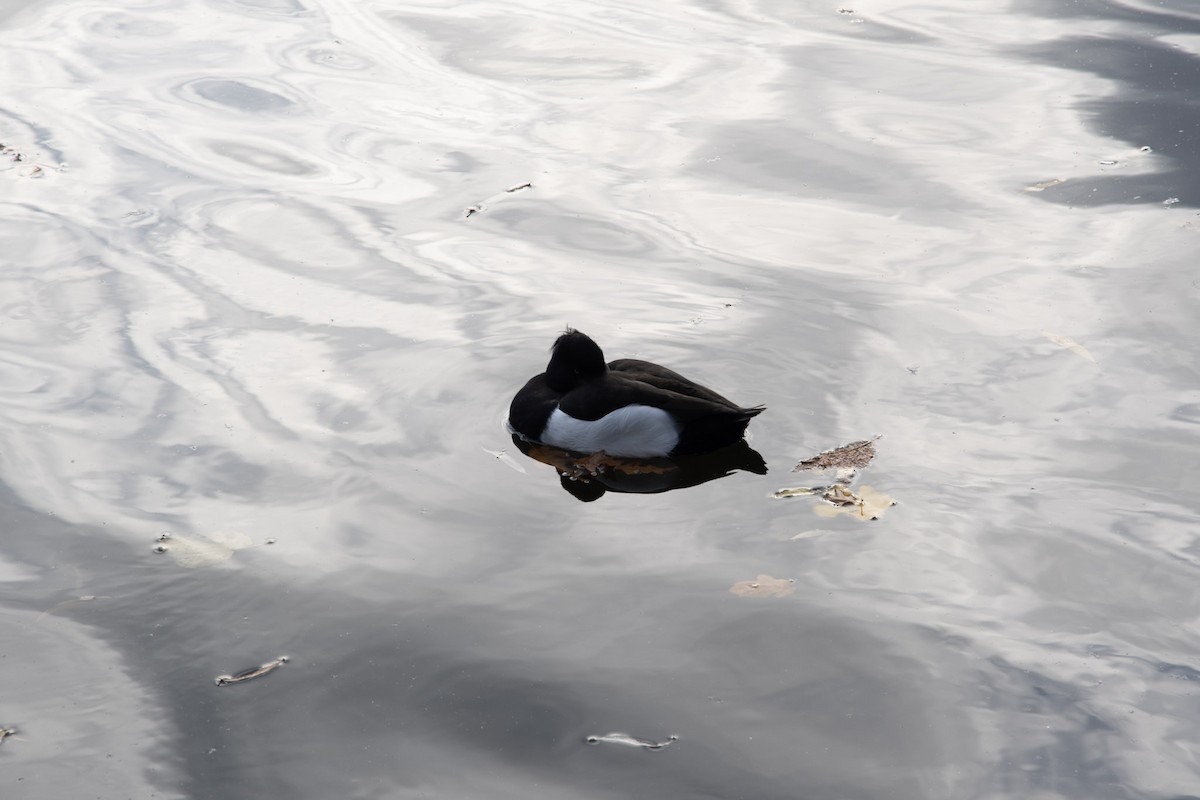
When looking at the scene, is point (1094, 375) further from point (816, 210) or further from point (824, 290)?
point (816, 210)

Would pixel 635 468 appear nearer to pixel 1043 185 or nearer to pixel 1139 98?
pixel 1043 185

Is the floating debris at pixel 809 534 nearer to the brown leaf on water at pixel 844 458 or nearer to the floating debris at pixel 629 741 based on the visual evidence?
the brown leaf on water at pixel 844 458

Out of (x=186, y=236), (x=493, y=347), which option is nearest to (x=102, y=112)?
(x=186, y=236)

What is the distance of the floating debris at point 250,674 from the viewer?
16.5 feet

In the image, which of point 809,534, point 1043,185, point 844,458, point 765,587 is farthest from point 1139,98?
point 765,587

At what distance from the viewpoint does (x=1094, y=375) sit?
718 cm

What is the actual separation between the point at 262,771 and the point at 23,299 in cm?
502

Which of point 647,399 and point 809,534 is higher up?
point 647,399

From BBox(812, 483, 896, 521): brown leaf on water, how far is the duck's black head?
5.10 ft

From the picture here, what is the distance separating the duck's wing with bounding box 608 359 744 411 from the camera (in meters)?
6.82

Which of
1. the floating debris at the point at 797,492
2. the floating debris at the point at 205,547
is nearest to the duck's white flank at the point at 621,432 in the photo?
the floating debris at the point at 797,492

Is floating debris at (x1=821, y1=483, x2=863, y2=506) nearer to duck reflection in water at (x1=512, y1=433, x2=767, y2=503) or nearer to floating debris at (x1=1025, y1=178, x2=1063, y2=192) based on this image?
duck reflection in water at (x1=512, y1=433, x2=767, y2=503)

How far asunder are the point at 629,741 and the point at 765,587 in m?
1.14

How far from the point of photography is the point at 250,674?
199 inches
